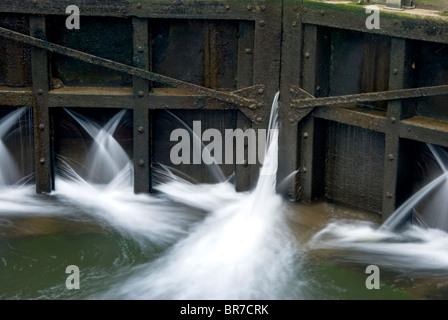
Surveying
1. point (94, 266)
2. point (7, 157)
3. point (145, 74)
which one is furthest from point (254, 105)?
point (7, 157)

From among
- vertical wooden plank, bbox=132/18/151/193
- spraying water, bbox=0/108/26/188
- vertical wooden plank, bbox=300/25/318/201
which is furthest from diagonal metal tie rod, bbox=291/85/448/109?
spraying water, bbox=0/108/26/188

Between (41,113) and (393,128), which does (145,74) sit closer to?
(41,113)

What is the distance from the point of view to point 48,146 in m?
8.43

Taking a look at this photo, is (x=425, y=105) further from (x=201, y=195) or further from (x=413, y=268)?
(x=201, y=195)

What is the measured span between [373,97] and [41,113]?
307cm

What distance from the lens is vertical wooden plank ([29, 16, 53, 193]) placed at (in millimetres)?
8102

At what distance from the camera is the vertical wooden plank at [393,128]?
24.2 feet

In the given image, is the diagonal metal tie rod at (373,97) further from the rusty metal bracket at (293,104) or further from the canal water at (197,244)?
the canal water at (197,244)

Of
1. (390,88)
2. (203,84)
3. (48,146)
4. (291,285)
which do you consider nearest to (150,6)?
(203,84)

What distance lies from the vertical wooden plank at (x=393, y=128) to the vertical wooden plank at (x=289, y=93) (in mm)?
941

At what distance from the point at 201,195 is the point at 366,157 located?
1619 millimetres

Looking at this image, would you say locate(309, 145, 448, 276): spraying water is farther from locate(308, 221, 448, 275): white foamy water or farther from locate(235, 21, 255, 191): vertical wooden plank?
locate(235, 21, 255, 191): vertical wooden plank

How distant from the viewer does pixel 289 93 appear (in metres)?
8.17

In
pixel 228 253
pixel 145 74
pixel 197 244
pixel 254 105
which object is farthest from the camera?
pixel 254 105
